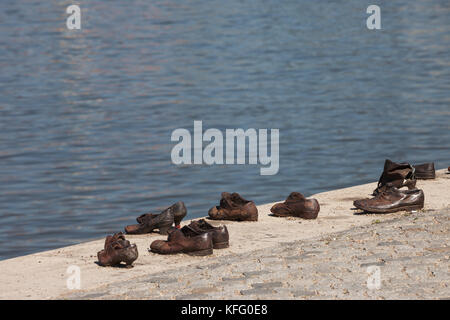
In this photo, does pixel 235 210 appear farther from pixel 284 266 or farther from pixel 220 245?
pixel 284 266

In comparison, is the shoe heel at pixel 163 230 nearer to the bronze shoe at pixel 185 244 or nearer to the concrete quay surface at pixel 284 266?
the concrete quay surface at pixel 284 266

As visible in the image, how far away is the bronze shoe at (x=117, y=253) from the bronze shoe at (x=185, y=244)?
508 mm

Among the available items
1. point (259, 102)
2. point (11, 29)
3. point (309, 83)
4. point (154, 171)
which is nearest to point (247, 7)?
point (11, 29)

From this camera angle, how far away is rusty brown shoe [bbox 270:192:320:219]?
424 inches

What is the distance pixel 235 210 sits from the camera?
1088 centimetres

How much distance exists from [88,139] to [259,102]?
A: 545cm

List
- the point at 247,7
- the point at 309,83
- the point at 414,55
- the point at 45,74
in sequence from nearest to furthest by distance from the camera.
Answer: the point at 309,83 < the point at 45,74 < the point at 414,55 < the point at 247,7

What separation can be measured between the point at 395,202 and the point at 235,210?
1796 mm

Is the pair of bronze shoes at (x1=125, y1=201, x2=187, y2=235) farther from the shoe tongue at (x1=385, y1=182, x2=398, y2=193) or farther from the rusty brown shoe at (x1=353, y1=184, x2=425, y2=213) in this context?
the shoe tongue at (x1=385, y1=182, x2=398, y2=193)

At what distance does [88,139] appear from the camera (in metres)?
19.8

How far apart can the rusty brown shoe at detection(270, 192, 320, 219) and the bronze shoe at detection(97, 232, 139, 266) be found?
255cm

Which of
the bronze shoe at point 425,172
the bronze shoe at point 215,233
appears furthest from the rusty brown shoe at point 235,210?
the bronze shoe at point 425,172

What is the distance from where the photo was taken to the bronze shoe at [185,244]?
30.3ft
